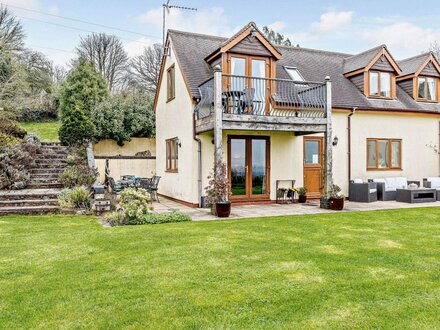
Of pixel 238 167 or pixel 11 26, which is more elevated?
pixel 11 26

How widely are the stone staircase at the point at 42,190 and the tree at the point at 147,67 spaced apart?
1750 cm

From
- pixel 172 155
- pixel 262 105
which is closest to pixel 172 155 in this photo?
pixel 172 155

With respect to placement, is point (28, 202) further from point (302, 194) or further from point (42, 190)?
point (302, 194)

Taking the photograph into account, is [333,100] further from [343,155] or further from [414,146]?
[414,146]

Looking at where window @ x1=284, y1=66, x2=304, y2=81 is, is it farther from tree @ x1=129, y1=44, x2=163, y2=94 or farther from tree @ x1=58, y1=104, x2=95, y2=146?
tree @ x1=129, y1=44, x2=163, y2=94

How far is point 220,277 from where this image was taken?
15.0ft

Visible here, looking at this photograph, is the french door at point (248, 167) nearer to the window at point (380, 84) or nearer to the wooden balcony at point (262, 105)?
the wooden balcony at point (262, 105)

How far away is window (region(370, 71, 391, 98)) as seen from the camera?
15.3m

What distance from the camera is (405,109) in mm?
14969

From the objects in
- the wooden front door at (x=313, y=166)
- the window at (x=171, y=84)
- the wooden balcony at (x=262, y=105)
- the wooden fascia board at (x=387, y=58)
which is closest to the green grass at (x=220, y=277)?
the wooden balcony at (x=262, y=105)

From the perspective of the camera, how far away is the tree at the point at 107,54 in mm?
32781

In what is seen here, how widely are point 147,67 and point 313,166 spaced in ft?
77.7

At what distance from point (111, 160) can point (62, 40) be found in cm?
1930

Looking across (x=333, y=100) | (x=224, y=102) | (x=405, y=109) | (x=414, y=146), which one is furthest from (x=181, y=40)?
(x=414, y=146)
